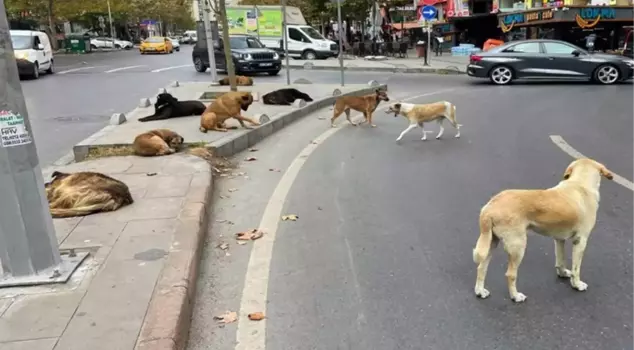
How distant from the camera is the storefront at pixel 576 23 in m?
25.5

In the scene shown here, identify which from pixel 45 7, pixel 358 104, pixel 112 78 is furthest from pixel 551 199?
pixel 45 7

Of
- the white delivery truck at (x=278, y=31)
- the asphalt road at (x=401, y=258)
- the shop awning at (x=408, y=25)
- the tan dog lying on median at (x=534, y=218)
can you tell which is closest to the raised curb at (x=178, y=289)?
the asphalt road at (x=401, y=258)

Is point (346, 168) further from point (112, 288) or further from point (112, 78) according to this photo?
point (112, 78)

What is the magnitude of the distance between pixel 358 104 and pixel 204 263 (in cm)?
676

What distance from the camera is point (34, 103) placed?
608 inches

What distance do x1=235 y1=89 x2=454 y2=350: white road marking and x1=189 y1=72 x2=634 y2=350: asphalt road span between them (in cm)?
1

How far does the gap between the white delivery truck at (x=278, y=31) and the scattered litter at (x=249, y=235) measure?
2759 cm

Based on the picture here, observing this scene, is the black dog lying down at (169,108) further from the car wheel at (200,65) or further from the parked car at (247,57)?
the car wheel at (200,65)

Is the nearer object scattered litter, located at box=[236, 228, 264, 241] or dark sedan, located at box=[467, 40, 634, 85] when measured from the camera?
scattered litter, located at box=[236, 228, 264, 241]

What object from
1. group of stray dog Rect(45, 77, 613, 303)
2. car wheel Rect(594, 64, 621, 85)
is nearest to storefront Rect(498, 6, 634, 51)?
car wheel Rect(594, 64, 621, 85)

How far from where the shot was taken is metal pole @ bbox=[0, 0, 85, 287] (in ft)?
11.3

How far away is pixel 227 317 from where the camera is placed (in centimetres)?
347

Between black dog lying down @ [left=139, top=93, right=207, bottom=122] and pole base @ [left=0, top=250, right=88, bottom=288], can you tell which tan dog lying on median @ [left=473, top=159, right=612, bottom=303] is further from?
black dog lying down @ [left=139, top=93, right=207, bottom=122]

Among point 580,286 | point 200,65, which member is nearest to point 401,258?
point 580,286
